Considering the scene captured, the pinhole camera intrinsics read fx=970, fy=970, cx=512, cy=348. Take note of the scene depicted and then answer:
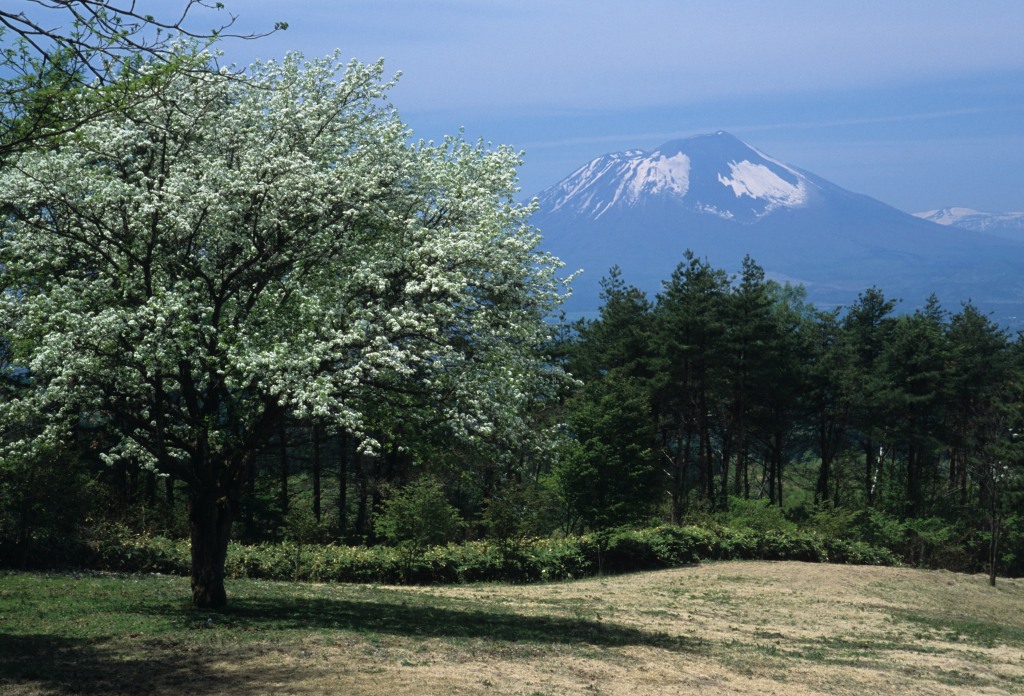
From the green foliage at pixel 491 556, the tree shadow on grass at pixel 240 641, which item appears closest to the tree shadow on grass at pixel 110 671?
the tree shadow on grass at pixel 240 641

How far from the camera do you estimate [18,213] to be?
15.1 m

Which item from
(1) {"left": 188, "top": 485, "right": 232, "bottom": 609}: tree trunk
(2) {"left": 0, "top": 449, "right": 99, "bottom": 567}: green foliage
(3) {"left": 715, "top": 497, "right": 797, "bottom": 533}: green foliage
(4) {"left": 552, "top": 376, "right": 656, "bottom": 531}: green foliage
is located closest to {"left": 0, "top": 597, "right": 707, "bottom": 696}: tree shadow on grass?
Result: (1) {"left": 188, "top": 485, "right": 232, "bottom": 609}: tree trunk

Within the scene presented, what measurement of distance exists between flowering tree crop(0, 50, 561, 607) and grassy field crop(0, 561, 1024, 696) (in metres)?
2.80

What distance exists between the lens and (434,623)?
1789 cm

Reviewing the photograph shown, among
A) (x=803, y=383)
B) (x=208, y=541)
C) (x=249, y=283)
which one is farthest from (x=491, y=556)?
(x=803, y=383)

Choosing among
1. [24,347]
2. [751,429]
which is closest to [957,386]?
[751,429]

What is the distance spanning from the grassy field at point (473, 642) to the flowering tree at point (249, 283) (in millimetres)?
2801

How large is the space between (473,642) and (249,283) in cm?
702

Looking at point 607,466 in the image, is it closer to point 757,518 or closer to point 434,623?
point 757,518

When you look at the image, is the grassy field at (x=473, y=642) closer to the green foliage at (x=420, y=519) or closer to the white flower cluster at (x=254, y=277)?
the white flower cluster at (x=254, y=277)

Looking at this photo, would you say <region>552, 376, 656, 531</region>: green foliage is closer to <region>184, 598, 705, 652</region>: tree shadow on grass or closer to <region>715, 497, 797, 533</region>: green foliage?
<region>715, 497, 797, 533</region>: green foliage

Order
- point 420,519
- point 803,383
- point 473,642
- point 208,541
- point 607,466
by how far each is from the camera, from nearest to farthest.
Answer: point 473,642
point 208,541
point 420,519
point 607,466
point 803,383

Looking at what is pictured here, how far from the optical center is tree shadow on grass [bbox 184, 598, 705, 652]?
53.2 ft

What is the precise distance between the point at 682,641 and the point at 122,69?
13.8 metres
